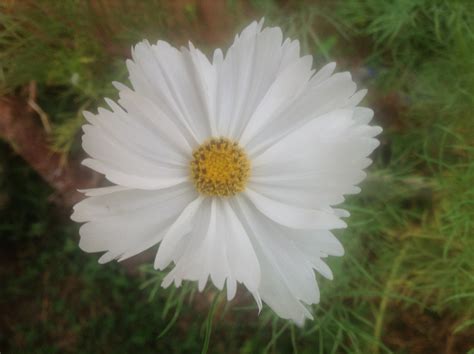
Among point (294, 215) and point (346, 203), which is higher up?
point (294, 215)

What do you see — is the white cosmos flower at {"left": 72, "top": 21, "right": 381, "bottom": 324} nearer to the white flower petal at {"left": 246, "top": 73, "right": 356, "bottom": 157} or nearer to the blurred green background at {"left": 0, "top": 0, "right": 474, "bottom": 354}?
the white flower petal at {"left": 246, "top": 73, "right": 356, "bottom": 157}

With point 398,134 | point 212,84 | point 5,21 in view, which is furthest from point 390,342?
point 5,21

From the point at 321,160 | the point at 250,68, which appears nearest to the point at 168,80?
the point at 250,68

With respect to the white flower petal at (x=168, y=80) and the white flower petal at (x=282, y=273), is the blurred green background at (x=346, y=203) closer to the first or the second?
the white flower petal at (x=282, y=273)

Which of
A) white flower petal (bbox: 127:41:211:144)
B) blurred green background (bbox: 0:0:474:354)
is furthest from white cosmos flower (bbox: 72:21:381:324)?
blurred green background (bbox: 0:0:474:354)

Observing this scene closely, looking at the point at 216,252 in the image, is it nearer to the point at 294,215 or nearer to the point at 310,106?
the point at 294,215

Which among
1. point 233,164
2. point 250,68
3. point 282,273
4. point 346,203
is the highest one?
point 250,68

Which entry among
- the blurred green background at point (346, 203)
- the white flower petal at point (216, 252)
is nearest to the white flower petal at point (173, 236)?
the white flower petal at point (216, 252)
